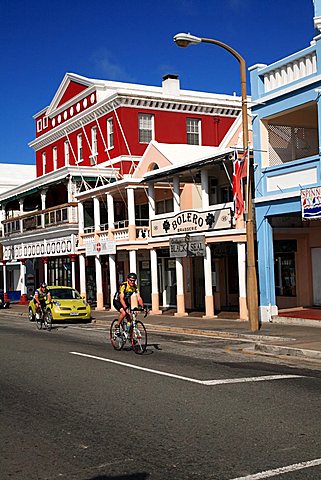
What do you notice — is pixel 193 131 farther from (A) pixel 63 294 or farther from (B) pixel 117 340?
(B) pixel 117 340

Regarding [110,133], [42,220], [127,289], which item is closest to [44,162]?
[42,220]

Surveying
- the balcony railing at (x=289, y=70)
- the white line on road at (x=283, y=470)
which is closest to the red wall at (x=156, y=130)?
the balcony railing at (x=289, y=70)

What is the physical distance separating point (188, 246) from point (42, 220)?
15681mm

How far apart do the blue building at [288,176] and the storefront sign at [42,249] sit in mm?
14273

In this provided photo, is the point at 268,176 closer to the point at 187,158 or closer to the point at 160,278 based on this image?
the point at 187,158

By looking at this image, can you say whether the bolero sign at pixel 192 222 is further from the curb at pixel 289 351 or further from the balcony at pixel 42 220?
the curb at pixel 289 351

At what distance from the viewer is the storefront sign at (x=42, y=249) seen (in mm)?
35375

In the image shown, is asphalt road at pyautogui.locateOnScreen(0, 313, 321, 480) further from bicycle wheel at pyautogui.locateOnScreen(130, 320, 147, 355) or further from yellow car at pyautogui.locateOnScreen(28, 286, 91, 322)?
yellow car at pyautogui.locateOnScreen(28, 286, 91, 322)

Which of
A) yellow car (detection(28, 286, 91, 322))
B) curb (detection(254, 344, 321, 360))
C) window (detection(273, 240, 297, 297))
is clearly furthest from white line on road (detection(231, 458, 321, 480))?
yellow car (detection(28, 286, 91, 322))

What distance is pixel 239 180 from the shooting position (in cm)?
2006

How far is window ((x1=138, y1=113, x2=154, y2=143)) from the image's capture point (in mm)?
35594

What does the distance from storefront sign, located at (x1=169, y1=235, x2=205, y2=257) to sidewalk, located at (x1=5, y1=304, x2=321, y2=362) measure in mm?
2457

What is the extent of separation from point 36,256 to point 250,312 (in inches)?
938

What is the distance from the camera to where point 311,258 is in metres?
23.5
